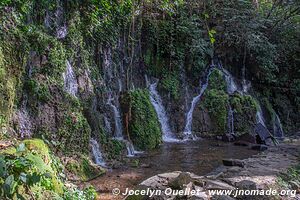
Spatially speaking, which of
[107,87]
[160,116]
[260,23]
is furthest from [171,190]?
[260,23]

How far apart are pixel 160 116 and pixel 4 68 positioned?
659cm

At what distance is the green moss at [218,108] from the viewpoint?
1251 centimetres

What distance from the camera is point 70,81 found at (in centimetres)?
796

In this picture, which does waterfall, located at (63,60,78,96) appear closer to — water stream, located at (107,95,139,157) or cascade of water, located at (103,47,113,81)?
water stream, located at (107,95,139,157)

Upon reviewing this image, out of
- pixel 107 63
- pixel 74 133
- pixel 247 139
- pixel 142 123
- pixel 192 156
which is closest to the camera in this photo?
pixel 74 133

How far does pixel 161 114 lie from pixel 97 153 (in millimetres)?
4346

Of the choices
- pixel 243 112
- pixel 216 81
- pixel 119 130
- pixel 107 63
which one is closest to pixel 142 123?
pixel 119 130

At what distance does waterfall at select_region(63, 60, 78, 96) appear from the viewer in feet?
25.4

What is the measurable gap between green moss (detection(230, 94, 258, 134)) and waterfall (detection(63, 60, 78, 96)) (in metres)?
7.18

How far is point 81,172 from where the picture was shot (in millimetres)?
6449

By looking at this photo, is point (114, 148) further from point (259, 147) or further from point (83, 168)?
point (259, 147)

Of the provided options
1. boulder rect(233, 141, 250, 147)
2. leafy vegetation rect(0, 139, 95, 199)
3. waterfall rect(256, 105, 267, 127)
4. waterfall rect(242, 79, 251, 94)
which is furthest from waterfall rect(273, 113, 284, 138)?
leafy vegetation rect(0, 139, 95, 199)

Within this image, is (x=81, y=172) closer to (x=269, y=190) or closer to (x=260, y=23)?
(x=269, y=190)

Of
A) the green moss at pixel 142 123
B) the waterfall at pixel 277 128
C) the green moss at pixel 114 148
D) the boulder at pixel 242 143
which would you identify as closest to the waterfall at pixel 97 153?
the green moss at pixel 114 148
